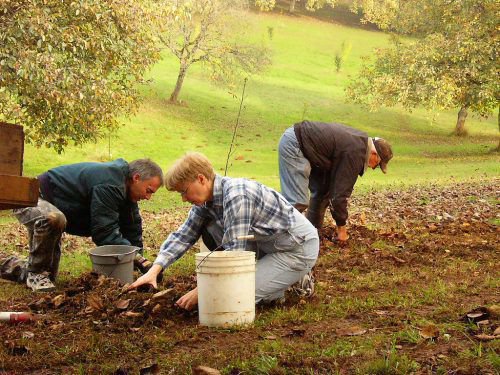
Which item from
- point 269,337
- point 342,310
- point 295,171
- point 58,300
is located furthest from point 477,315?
point 295,171

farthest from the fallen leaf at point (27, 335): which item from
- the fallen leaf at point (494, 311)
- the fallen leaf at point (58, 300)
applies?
the fallen leaf at point (494, 311)

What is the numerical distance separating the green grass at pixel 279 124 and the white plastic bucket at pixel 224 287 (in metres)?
12.6

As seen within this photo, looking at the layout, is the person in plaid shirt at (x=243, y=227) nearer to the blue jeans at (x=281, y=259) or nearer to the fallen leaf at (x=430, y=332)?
the blue jeans at (x=281, y=259)

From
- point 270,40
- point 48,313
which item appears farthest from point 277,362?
point 270,40

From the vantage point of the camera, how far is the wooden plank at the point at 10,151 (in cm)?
365

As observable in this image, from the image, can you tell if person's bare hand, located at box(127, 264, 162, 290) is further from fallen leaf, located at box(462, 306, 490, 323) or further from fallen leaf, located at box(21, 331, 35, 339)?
fallen leaf, located at box(462, 306, 490, 323)

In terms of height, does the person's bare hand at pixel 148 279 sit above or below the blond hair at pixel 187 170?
below

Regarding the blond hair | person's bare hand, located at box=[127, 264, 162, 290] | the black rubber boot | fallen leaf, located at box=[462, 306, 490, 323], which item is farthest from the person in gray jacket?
fallen leaf, located at box=[462, 306, 490, 323]

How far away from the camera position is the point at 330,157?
852 centimetres

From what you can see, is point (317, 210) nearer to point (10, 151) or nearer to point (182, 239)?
point (182, 239)

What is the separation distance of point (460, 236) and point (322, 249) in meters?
2.29

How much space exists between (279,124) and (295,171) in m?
33.5

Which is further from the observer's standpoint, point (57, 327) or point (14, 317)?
point (14, 317)

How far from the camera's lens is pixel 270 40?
6125cm
